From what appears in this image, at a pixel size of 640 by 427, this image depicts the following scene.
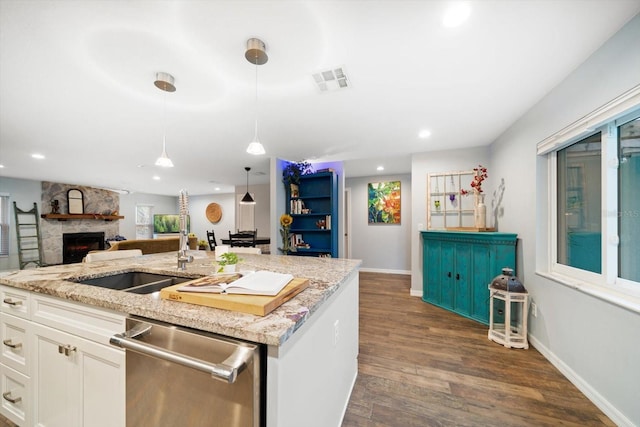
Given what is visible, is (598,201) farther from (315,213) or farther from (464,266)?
(315,213)

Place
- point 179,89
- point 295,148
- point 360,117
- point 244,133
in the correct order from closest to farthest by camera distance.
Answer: point 179,89
point 360,117
point 244,133
point 295,148

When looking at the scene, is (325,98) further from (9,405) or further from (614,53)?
(9,405)

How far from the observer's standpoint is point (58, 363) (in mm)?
1146

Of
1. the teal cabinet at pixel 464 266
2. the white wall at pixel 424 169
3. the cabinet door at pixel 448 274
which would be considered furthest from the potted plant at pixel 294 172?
the cabinet door at pixel 448 274

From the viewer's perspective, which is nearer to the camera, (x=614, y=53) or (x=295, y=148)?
(x=614, y=53)

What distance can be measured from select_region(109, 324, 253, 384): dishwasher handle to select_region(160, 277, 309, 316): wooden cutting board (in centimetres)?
13

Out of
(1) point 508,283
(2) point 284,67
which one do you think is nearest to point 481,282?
(1) point 508,283

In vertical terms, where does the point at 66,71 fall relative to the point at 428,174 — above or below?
above

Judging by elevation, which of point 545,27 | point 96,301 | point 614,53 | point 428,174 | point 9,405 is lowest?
point 9,405

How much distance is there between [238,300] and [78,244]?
29.3 ft

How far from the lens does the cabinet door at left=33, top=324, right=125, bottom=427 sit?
986 mm

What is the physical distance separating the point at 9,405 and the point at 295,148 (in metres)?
3.49

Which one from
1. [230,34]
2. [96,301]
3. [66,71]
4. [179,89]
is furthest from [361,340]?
[66,71]

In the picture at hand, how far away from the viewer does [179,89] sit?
2.05 meters
